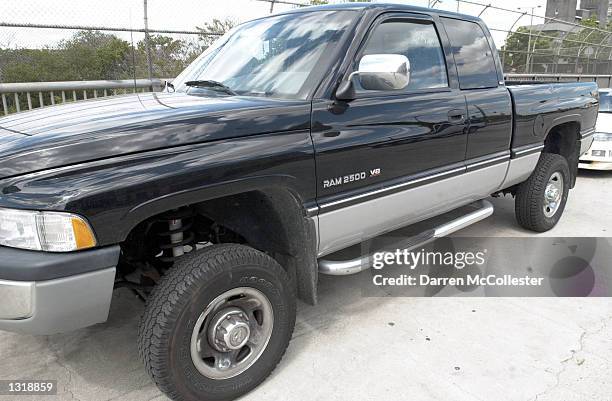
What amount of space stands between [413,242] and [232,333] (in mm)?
1521

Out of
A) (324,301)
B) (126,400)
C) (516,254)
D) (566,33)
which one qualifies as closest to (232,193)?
(126,400)

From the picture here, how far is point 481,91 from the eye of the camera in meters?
3.81

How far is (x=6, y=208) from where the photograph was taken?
1.89 m

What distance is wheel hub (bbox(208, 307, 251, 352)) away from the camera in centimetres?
242

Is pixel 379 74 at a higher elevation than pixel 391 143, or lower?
higher

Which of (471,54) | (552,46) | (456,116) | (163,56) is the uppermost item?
(552,46)

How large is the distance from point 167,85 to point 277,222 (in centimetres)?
160

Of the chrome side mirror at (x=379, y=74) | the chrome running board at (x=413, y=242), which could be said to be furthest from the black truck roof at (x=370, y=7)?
the chrome running board at (x=413, y=242)

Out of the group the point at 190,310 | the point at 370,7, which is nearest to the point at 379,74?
the point at 370,7

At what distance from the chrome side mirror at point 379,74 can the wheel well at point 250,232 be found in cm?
69

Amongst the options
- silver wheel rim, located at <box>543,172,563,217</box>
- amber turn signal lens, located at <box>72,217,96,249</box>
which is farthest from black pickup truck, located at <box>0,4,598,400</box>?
silver wheel rim, located at <box>543,172,563,217</box>

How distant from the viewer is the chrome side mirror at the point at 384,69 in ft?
8.50

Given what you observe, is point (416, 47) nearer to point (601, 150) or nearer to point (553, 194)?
point (553, 194)

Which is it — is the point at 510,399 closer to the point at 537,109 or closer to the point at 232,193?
the point at 232,193
